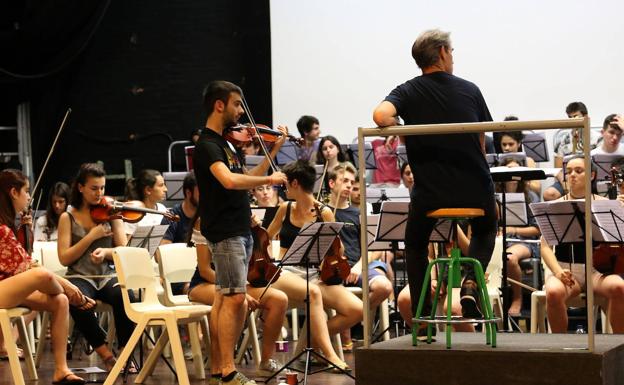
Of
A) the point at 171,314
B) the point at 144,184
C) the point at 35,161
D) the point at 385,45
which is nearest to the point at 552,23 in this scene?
the point at 385,45

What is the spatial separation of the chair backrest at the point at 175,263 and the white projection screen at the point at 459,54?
5.17 metres

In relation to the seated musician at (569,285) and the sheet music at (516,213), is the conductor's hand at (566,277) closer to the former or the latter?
the seated musician at (569,285)

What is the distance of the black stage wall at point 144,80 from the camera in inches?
485

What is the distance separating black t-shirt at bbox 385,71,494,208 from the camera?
4277mm

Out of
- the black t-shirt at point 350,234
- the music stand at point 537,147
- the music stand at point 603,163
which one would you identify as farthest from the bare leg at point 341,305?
the music stand at point 537,147

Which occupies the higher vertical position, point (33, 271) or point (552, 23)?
point (552, 23)

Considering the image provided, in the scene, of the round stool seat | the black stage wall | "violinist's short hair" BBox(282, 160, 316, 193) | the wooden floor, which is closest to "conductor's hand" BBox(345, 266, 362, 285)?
the wooden floor

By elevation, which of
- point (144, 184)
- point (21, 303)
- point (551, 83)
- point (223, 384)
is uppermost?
point (551, 83)

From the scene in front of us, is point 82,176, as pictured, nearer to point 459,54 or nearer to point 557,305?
point 557,305

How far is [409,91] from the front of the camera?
14.4 feet

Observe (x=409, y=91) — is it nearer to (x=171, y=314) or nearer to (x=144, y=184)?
(x=171, y=314)

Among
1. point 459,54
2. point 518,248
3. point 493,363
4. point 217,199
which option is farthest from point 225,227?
point 459,54

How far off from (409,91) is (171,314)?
6.31 ft

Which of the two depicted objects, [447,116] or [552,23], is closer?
[447,116]
